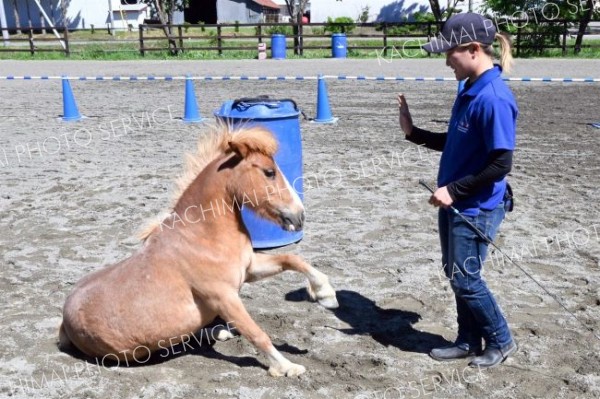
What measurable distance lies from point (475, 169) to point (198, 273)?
1.59 m

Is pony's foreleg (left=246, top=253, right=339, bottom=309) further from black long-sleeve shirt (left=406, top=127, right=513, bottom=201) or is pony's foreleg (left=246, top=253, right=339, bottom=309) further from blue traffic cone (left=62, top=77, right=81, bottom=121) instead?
blue traffic cone (left=62, top=77, right=81, bottom=121)

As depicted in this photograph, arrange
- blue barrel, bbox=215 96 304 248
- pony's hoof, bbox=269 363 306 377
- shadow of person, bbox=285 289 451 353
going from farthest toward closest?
blue barrel, bbox=215 96 304 248 < shadow of person, bbox=285 289 451 353 < pony's hoof, bbox=269 363 306 377

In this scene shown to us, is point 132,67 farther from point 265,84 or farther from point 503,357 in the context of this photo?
point 503,357

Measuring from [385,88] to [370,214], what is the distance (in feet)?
32.7

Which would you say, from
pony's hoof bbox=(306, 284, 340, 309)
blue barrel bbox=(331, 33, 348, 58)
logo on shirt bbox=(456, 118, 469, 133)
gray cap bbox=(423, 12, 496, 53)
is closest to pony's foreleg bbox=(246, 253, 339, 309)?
pony's hoof bbox=(306, 284, 340, 309)

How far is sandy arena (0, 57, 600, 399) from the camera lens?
3.57m

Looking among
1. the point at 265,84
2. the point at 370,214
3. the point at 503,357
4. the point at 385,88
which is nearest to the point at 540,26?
the point at 385,88

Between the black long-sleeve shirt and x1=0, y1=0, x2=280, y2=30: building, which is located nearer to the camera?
the black long-sleeve shirt

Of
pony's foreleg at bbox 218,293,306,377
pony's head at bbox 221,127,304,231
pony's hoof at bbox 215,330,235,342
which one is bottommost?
pony's hoof at bbox 215,330,235,342

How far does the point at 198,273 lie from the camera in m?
3.49

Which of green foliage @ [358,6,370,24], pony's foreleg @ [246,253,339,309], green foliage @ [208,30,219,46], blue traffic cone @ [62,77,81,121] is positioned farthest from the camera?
green foliage @ [358,6,370,24]

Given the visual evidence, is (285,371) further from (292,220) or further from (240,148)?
(240,148)

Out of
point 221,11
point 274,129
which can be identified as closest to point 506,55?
point 274,129

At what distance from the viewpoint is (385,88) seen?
52.4ft
